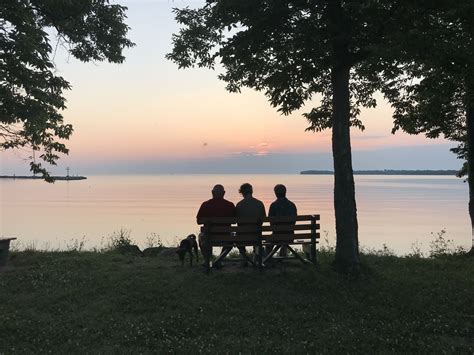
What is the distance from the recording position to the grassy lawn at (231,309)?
6.65m

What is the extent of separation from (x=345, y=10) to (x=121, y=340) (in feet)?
27.6

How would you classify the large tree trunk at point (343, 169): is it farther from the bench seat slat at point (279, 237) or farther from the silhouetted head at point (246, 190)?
the silhouetted head at point (246, 190)

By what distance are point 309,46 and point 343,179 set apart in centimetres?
329

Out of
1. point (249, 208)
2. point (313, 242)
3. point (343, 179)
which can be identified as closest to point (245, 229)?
point (249, 208)

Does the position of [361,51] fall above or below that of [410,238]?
above

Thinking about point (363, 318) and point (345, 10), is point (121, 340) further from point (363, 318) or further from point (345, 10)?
point (345, 10)

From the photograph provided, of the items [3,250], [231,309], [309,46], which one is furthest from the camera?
[3,250]

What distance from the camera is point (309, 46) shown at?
985 centimetres

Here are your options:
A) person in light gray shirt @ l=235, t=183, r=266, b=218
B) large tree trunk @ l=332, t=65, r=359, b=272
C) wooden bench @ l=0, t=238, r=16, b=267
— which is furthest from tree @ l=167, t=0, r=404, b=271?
wooden bench @ l=0, t=238, r=16, b=267

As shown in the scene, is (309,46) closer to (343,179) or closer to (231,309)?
(343,179)

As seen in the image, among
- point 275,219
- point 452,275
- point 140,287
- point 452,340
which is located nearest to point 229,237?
point 275,219

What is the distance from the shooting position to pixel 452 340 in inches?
270

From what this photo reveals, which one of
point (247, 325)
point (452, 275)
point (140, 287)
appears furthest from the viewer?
point (452, 275)

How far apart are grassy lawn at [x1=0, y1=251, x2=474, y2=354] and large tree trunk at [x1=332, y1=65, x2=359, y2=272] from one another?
552 mm
